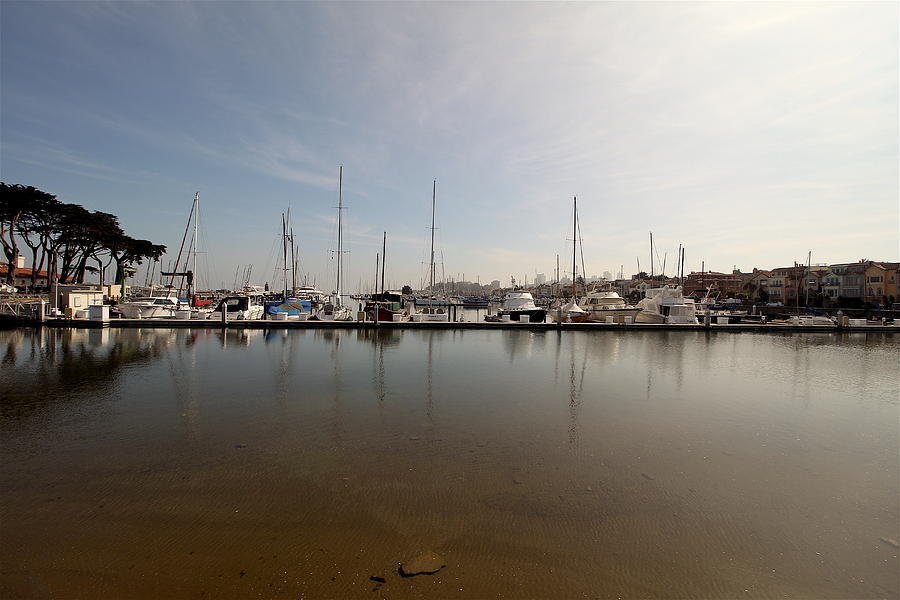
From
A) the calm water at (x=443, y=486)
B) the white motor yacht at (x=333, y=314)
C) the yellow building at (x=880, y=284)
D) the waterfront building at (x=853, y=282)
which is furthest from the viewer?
the waterfront building at (x=853, y=282)

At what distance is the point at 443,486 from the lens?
6.34 meters

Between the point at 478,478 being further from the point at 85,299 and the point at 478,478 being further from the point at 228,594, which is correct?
the point at 85,299

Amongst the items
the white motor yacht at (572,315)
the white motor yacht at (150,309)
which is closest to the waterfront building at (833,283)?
the white motor yacht at (572,315)

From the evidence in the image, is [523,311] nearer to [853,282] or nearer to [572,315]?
[572,315]

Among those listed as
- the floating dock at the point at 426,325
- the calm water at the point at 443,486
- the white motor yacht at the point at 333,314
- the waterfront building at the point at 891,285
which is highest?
the waterfront building at the point at 891,285

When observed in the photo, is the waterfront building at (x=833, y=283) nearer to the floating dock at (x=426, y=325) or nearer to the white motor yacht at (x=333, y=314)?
the floating dock at (x=426, y=325)

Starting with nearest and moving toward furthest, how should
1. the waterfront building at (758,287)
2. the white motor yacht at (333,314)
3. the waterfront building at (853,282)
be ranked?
the white motor yacht at (333,314)
the waterfront building at (853,282)
the waterfront building at (758,287)

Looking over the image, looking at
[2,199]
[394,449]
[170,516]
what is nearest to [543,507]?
[394,449]

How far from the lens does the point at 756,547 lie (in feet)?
16.2

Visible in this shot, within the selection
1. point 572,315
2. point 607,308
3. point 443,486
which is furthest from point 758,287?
point 443,486

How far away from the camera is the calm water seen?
4328 mm

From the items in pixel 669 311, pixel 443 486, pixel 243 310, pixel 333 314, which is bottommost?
pixel 443 486

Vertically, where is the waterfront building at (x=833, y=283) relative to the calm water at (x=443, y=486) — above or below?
above

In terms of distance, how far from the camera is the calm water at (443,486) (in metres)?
4.33
